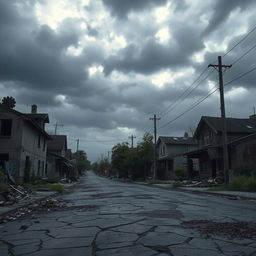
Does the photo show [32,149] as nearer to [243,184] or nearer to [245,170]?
[243,184]

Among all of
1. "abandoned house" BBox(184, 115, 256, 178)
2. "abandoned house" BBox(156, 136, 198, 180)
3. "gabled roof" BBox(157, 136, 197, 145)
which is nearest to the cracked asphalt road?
"abandoned house" BBox(184, 115, 256, 178)

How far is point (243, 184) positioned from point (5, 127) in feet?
62.3

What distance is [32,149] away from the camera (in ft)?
104

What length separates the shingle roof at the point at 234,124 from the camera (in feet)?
133

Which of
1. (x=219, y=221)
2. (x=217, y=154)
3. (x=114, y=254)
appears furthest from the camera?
(x=217, y=154)

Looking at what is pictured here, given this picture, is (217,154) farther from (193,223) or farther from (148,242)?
(148,242)

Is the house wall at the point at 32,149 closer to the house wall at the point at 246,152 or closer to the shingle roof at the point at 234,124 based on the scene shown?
the house wall at the point at 246,152

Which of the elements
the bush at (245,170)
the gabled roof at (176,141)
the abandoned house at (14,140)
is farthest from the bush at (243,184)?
the gabled roof at (176,141)

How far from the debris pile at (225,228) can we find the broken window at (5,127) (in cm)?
2247

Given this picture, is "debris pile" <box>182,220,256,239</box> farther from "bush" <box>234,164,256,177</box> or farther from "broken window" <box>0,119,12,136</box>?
"broken window" <box>0,119,12,136</box>

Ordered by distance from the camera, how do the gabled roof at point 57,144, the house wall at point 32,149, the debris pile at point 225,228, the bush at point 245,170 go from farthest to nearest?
the gabled roof at point 57,144 → the house wall at point 32,149 → the bush at point 245,170 → the debris pile at point 225,228

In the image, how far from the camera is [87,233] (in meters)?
6.88

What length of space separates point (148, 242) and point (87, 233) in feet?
5.16

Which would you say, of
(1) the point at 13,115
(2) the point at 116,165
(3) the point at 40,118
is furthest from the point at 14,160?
(2) the point at 116,165
